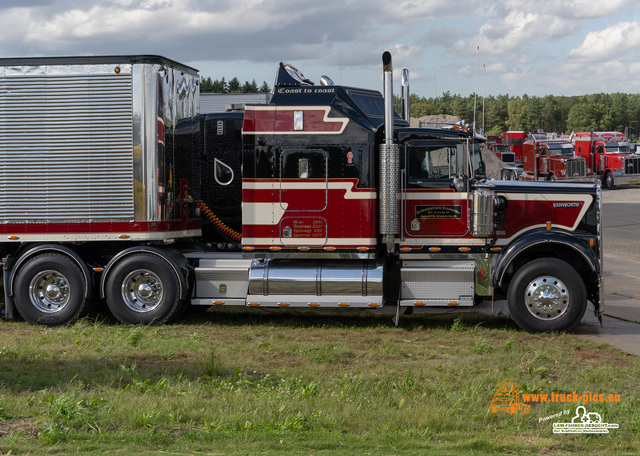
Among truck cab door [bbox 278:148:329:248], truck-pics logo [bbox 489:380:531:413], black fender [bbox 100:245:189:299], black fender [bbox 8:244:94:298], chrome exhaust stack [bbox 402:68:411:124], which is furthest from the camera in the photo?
chrome exhaust stack [bbox 402:68:411:124]

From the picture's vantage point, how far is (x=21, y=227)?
11.5 meters

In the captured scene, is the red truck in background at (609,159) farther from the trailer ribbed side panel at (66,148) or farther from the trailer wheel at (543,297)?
the trailer ribbed side panel at (66,148)

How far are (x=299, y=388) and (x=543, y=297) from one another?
14.8ft

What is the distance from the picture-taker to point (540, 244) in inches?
429

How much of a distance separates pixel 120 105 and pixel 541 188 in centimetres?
595

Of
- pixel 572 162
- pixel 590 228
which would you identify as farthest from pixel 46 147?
pixel 572 162

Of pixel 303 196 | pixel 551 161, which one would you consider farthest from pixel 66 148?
pixel 551 161

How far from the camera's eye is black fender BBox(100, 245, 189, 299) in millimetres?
11320

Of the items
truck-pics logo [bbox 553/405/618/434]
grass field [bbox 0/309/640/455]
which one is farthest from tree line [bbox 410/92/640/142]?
truck-pics logo [bbox 553/405/618/434]

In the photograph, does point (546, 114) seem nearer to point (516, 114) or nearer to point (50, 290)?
point (516, 114)

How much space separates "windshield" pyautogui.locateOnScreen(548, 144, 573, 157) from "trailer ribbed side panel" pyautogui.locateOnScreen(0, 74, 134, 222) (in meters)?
36.8

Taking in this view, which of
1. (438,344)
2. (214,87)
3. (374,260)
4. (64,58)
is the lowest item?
(438,344)

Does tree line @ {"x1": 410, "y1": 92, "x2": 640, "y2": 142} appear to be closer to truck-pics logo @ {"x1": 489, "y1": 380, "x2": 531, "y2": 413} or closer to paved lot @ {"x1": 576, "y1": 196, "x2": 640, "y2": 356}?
paved lot @ {"x1": 576, "y1": 196, "x2": 640, "y2": 356}

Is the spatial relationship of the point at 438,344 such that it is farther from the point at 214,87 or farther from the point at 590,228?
the point at 214,87
